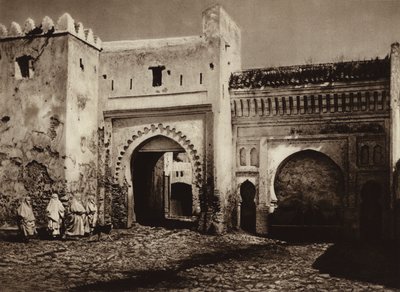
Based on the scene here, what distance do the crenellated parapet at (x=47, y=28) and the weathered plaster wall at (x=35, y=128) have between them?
6.4 inches

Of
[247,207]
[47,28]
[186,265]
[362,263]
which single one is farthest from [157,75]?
[362,263]

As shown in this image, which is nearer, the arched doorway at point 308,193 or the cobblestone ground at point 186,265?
the cobblestone ground at point 186,265

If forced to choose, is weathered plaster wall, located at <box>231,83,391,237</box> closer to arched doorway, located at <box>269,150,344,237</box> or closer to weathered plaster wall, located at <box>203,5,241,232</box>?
arched doorway, located at <box>269,150,344,237</box>

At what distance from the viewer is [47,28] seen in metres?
13.3

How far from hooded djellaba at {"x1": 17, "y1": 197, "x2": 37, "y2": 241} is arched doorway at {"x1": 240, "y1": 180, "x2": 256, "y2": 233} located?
5.03 m

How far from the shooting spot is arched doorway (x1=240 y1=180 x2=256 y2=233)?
46.9 feet

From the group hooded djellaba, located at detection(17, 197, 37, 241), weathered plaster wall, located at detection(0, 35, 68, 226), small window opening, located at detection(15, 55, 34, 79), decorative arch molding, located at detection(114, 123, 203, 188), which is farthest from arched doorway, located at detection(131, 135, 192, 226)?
small window opening, located at detection(15, 55, 34, 79)

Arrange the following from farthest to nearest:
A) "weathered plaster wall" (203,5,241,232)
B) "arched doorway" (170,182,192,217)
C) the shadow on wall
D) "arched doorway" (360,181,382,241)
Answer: "arched doorway" (170,182,192,217), "weathered plaster wall" (203,5,241,232), "arched doorway" (360,181,382,241), the shadow on wall

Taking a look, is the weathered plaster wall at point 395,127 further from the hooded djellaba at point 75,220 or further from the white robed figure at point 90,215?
the hooded djellaba at point 75,220

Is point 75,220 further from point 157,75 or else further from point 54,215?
point 157,75

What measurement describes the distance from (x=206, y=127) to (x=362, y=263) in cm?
505

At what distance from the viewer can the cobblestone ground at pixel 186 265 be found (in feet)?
28.4

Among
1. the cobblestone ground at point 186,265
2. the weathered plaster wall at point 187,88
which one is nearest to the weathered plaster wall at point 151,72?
the weathered plaster wall at point 187,88

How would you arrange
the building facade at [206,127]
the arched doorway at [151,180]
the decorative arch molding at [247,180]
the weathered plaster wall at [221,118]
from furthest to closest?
the arched doorway at [151,180]
the decorative arch molding at [247,180]
the weathered plaster wall at [221,118]
the building facade at [206,127]
